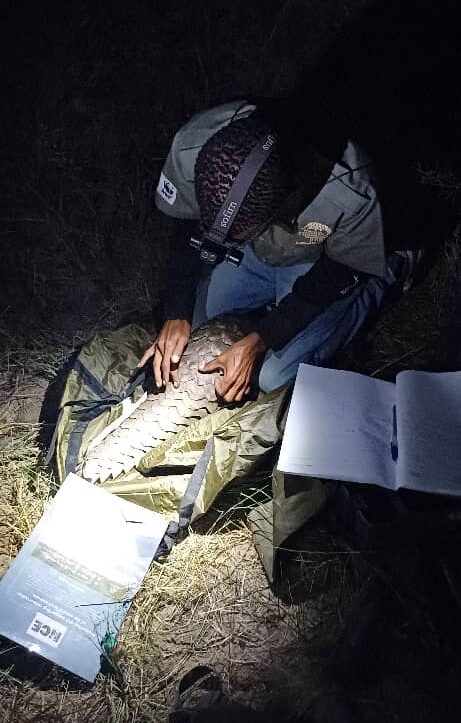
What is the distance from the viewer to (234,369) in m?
2.13

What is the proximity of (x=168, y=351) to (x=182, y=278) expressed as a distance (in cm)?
31

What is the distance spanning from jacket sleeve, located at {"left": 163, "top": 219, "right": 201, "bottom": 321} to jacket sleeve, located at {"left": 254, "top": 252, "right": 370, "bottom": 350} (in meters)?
0.29

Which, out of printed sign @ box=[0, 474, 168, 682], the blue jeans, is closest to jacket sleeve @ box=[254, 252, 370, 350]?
the blue jeans

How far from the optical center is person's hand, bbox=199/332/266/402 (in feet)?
6.95

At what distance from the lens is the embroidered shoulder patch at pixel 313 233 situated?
2.06 m

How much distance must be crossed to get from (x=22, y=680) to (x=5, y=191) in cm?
208

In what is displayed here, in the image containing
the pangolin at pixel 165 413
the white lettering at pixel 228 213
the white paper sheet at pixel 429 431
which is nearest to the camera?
the white paper sheet at pixel 429 431

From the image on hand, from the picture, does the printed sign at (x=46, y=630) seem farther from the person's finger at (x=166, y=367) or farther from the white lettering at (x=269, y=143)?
the white lettering at (x=269, y=143)

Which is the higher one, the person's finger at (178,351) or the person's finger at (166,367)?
the person's finger at (178,351)

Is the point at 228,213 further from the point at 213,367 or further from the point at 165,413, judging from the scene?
the point at 165,413

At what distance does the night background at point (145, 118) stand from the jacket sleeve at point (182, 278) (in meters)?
0.19

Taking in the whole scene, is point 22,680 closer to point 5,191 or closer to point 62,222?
point 62,222

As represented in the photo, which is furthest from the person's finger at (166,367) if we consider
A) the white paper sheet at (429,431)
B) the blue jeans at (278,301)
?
the white paper sheet at (429,431)

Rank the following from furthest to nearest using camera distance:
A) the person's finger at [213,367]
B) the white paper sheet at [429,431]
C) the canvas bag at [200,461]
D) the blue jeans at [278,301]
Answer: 1. the blue jeans at [278,301]
2. the person's finger at [213,367]
3. the canvas bag at [200,461]
4. the white paper sheet at [429,431]
